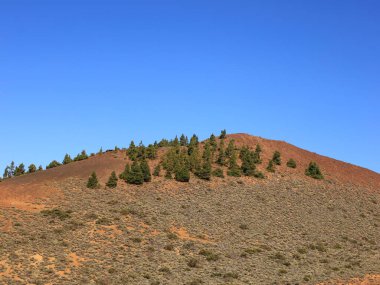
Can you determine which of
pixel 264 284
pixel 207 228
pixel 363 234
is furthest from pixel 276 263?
pixel 363 234

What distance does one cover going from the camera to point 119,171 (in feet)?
205

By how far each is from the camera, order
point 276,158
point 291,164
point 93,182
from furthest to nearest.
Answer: point 276,158, point 291,164, point 93,182

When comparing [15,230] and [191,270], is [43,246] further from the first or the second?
[191,270]

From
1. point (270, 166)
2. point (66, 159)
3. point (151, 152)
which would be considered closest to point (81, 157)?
point (66, 159)

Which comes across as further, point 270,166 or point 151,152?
point 270,166

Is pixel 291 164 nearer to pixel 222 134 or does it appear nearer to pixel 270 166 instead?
pixel 270 166

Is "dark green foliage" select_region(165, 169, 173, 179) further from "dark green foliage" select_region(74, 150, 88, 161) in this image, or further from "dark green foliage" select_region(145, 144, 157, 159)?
"dark green foliage" select_region(74, 150, 88, 161)

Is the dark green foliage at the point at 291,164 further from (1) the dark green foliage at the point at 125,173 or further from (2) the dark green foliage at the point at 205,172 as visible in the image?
(1) the dark green foliage at the point at 125,173

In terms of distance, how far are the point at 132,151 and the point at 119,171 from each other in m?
7.90

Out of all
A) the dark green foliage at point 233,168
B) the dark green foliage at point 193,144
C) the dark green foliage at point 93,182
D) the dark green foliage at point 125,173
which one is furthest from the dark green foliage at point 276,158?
the dark green foliage at point 93,182

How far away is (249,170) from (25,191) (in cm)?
3100

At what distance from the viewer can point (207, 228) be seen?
49844 mm

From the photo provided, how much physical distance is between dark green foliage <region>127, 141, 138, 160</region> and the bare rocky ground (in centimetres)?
812

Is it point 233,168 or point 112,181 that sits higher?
point 233,168
